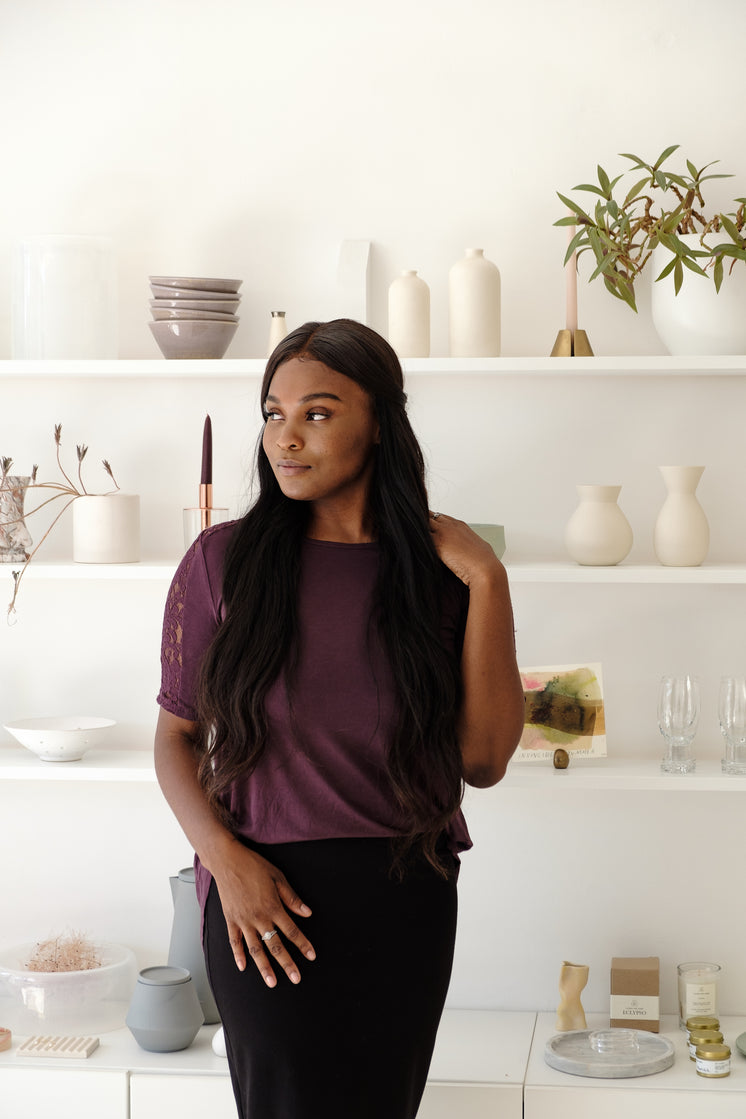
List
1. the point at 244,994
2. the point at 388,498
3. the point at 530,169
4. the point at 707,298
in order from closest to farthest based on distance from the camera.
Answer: the point at 244,994 → the point at 388,498 → the point at 707,298 → the point at 530,169

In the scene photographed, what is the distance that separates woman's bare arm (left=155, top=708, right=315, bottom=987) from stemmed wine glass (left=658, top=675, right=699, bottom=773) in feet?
3.31

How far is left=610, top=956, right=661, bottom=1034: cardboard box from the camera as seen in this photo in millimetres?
2297

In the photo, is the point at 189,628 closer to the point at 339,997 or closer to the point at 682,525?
the point at 339,997

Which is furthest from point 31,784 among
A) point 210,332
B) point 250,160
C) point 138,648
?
point 250,160

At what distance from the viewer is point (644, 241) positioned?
227 centimetres

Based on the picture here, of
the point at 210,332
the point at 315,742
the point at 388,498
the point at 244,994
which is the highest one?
the point at 210,332

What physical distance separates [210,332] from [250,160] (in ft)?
1.36

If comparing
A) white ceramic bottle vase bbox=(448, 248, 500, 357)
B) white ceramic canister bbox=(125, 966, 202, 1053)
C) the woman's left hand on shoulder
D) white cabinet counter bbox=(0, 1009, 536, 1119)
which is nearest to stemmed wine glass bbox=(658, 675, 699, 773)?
white cabinet counter bbox=(0, 1009, 536, 1119)

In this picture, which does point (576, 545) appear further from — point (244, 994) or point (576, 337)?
point (244, 994)

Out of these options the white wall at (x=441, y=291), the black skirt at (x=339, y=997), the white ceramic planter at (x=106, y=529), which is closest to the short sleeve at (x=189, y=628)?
the black skirt at (x=339, y=997)

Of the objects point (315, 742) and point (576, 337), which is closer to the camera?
point (315, 742)

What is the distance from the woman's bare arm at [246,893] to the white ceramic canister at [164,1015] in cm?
81

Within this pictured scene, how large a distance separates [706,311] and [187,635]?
3.95ft

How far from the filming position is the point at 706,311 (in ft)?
7.28
